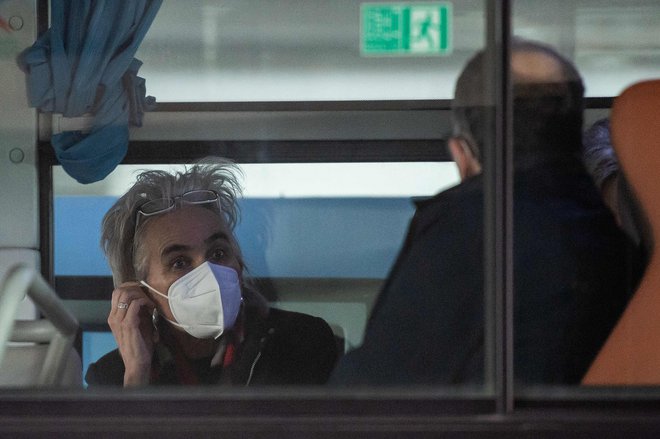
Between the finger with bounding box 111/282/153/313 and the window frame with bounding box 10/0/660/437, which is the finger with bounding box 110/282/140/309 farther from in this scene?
the window frame with bounding box 10/0/660/437

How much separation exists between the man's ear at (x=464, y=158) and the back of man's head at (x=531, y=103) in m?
0.01

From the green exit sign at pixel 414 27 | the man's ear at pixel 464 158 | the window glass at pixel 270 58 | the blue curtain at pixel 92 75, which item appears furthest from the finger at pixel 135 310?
the man's ear at pixel 464 158

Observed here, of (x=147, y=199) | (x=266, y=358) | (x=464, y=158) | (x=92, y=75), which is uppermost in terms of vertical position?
(x=92, y=75)

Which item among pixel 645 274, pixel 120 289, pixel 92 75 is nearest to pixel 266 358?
pixel 120 289

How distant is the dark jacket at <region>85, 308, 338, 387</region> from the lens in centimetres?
214

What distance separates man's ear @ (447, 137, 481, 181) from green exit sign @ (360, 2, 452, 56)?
32cm

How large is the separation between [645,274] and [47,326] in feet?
3.83

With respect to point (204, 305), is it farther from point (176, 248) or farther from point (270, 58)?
point (270, 58)

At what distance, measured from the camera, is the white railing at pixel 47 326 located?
5.94 feet

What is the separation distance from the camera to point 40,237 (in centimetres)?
292

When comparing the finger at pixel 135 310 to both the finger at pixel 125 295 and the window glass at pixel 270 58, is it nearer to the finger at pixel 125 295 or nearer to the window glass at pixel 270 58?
the finger at pixel 125 295

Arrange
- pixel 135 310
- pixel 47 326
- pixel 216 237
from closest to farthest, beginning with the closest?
pixel 47 326
pixel 135 310
pixel 216 237

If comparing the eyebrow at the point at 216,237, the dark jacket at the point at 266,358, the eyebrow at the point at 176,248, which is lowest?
the dark jacket at the point at 266,358

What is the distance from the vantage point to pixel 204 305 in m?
2.29
